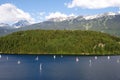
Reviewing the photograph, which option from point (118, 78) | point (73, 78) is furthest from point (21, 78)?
point (118, 78)

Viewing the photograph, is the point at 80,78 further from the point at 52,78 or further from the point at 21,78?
the point at 21,78

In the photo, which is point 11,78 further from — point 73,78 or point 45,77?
point 73,78

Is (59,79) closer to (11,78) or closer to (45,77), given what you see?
(45,77)

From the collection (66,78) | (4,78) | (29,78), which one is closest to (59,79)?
(66,78)

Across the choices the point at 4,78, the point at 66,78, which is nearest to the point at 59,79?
the point at 66,78

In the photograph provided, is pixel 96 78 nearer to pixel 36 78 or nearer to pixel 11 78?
pixel 36 78

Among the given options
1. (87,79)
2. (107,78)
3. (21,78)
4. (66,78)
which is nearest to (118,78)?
(107,78)
